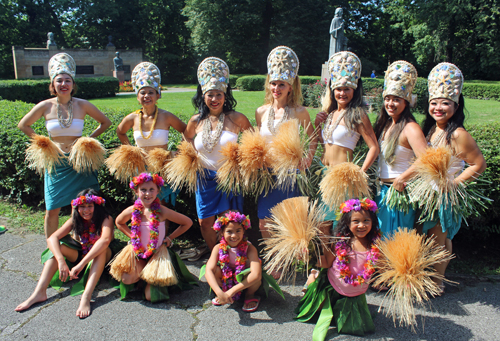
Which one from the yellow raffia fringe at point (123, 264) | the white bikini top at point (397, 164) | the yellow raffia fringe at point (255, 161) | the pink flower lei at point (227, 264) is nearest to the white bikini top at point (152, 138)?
the yellow raffia fringe at point (255, 161)

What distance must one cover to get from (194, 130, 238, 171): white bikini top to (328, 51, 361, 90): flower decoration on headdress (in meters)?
1.08

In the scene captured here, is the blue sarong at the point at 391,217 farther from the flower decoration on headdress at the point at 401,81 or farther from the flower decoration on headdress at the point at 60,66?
the flower decoration on headdress at the point at 60,66

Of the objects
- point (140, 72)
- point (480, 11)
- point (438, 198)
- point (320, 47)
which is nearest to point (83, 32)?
point (320, 47)

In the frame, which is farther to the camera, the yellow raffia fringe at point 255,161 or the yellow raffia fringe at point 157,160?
the yellow raffia fringe at point 157,160

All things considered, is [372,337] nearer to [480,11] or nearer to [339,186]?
[339,186]

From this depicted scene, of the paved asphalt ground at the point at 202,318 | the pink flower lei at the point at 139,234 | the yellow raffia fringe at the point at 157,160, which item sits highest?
the yellow raffia fringe at the point at 157,160

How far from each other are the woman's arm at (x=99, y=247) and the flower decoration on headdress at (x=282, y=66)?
2.07 metres

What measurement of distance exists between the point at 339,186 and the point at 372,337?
1.16 meters

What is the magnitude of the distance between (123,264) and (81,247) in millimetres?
630

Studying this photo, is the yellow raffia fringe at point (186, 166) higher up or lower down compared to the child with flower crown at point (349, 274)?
higher up

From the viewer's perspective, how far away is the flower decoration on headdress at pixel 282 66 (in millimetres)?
3365

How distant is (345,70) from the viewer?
3.15m

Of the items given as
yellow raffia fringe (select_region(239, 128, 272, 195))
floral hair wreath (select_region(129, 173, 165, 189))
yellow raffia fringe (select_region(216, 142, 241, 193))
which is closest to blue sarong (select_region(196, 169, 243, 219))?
yellow raffia fringe (select_region(216, 142, 241, 193))

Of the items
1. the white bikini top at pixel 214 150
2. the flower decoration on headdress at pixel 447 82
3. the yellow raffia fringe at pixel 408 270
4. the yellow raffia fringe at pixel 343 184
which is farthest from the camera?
the white bikini top at pixel 214 150
